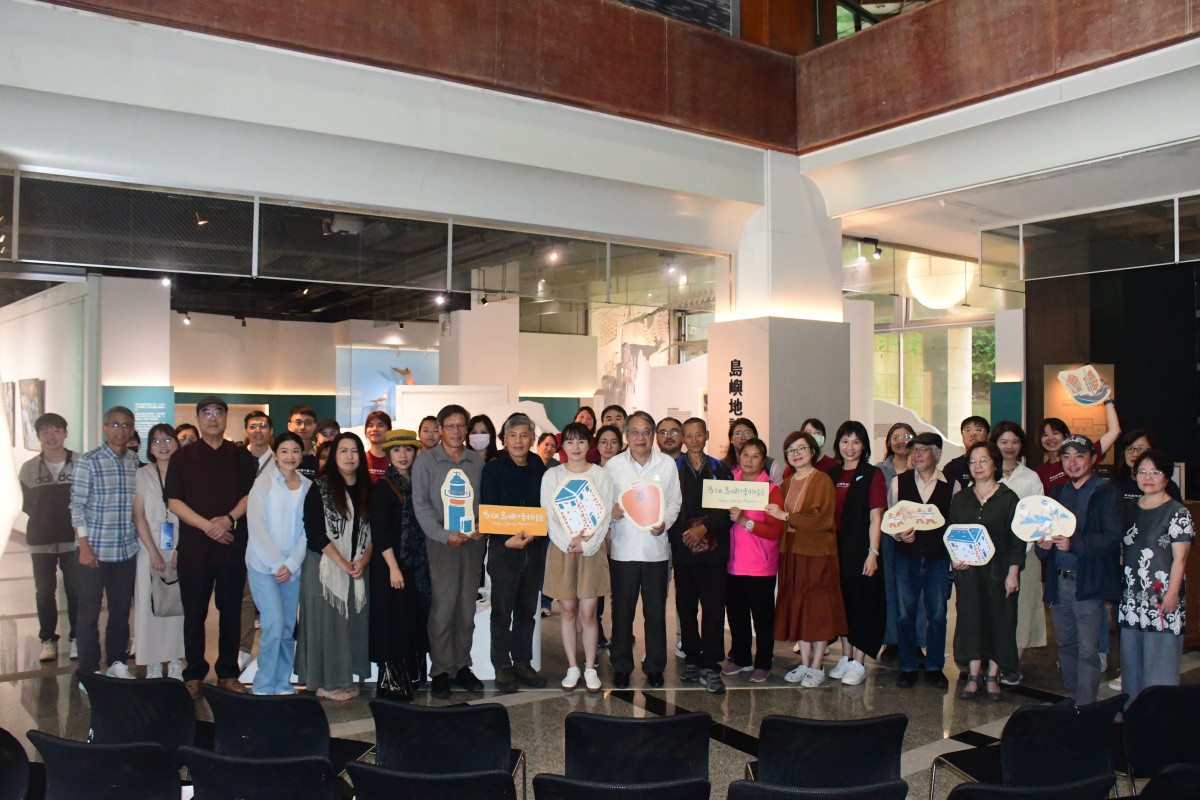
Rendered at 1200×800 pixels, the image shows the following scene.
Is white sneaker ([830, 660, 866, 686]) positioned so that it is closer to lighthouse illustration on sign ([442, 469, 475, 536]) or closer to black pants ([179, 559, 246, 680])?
lighthouse illustration on sign ([442, 469, 475, 536])

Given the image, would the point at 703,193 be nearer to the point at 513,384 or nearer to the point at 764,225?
the point at 764,225

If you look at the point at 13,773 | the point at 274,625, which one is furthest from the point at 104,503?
the point at 13,773

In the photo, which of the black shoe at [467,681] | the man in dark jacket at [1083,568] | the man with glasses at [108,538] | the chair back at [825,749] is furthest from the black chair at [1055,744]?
the man with glasses at [108,538]

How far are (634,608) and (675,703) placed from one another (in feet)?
2.00

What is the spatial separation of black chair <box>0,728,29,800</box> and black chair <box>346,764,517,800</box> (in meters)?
1.10

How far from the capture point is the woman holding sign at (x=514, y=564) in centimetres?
538

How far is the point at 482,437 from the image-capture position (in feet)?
21.0

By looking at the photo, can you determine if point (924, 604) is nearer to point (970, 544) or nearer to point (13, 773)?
point (970, 544)

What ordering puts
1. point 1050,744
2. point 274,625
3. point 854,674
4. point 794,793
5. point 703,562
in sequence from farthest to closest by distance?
point 854,674 → point 703,562 → point 274,625 → point 1050,744 → point 794,793

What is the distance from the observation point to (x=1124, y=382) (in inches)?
385

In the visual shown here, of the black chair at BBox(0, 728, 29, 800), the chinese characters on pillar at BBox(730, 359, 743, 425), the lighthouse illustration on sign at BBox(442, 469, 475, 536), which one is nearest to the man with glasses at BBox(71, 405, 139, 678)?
the lighthouse illustration on sign at BBox(442, 469, 475, 536)

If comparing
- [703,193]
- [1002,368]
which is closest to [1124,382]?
Result: [1002,368]

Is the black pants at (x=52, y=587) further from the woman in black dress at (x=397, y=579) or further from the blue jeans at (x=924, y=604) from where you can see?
the blue jeans at (x=924, y=604)

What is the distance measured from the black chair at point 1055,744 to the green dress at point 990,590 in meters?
2.17
